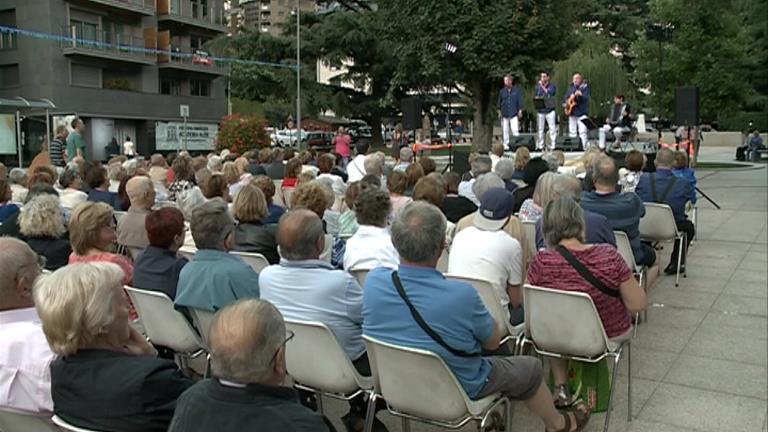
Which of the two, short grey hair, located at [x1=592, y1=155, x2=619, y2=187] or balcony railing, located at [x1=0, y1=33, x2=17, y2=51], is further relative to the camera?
balcony railing, located at [x1=0, y1=33, x2=17, y2=51]

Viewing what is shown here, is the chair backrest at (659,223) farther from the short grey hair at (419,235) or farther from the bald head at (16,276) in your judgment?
the bald head at (16,276)

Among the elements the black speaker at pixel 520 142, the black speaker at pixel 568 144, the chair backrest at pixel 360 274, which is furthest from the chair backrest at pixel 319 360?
the black speaker at pixel 568 144

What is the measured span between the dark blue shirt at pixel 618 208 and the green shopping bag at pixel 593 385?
1730 millimetres

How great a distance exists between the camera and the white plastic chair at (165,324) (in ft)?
11.5

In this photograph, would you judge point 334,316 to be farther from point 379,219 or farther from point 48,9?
point 48,9

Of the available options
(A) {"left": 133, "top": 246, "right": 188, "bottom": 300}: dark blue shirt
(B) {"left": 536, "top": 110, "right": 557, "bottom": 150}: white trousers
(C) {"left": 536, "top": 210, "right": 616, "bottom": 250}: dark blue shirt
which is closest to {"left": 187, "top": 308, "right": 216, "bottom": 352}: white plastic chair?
(A) {"left": 133, "top": 246, "right": 188, "bottom": 300}: dark blue shirt

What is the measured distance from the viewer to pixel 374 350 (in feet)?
9.21

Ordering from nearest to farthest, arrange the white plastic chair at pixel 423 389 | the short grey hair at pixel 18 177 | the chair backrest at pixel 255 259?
the white plastic chair at pixel 423 389 < the chair backrest at pixel 255 259 < the short grey hair at pixel 18 177

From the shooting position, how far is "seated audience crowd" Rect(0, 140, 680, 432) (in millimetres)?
1977

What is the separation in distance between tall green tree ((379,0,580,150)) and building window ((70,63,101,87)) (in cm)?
1630

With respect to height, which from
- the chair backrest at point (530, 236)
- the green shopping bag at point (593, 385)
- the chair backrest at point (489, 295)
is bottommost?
the green shopping bag at point (593, 385)

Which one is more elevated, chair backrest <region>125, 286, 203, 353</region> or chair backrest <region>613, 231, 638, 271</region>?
chair backrest <region>613, 231, 638, 271</region>

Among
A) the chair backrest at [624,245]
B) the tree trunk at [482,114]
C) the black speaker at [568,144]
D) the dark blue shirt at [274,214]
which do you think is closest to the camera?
the chair backrest at [624,245]

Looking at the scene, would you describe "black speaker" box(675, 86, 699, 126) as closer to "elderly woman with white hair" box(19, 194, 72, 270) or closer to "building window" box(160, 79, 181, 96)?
"elderly woman with white hair" box(19, 194, 72, 270)
